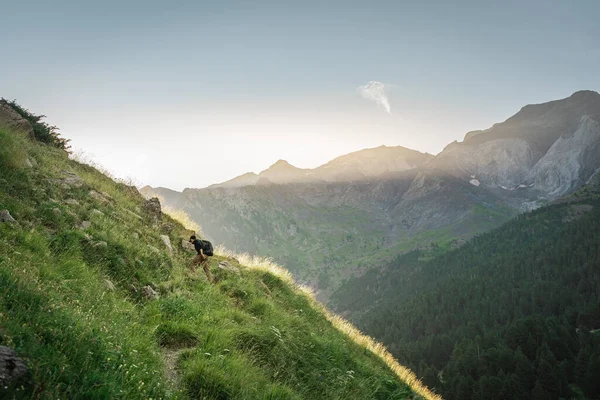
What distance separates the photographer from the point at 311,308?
17.7 m

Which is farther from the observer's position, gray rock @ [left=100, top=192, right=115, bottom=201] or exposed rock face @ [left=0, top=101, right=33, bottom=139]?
exposed rock face @ [left=0, top=101, right=33, bottom=139]

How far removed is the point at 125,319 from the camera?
23.8 feet

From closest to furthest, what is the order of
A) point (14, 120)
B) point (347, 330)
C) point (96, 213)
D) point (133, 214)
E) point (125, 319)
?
point (125, 319), point (96, 213), point (133, 214), point (14, 120), point (347, 330)

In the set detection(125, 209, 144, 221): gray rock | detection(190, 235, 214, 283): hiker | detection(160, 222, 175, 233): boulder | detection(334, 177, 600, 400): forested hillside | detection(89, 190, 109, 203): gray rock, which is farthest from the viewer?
detection(334, 177, 600, 400): forested hillside

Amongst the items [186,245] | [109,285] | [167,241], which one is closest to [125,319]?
[109,285]

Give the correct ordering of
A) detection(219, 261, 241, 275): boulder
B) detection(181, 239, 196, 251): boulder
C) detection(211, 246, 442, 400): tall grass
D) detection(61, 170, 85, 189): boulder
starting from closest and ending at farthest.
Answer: detection(61, 170, 85, 189): boulder < detection(181, 239, 196, 251): boulder < detection(219, 261, 241, 275): boulder < detection(211, 246, 442, 400): tall grass

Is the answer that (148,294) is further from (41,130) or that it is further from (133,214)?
(41,130)

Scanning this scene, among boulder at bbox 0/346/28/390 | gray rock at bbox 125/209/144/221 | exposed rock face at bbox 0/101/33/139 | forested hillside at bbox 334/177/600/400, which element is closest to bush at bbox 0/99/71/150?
exposed rock face at bbox 0/101/33/139

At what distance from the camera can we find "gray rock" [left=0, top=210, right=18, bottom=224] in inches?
339

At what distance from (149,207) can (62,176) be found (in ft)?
13.1

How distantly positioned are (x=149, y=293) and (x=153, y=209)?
27.7ft

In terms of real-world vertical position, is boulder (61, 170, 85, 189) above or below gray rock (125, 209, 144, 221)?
above

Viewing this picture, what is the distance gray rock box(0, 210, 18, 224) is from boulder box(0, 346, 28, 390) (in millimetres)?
6032

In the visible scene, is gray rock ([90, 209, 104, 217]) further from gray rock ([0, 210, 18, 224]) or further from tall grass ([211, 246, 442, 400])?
tall grass ([211, 246, 442, 400])
